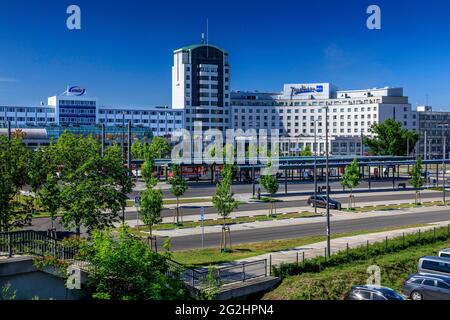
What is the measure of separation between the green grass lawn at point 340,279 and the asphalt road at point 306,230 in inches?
355

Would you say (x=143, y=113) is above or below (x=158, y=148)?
above

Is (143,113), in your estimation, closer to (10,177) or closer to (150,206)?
(150,206)

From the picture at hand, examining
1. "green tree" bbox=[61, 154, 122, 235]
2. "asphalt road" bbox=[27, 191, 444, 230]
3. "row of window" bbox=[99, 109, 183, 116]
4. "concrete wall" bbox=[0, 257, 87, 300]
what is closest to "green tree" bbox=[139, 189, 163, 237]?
"green tree" bbox=[61, 154, 122, 235]

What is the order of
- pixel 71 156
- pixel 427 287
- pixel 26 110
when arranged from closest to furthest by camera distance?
pixel 427 287
pixel 71 156
pixel 26 110

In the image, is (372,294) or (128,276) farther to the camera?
(372,294)

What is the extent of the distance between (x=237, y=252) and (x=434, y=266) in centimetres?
1060

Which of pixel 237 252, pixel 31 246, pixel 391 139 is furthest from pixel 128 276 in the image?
pixel 391 139

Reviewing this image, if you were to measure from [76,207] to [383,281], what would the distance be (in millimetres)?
14234

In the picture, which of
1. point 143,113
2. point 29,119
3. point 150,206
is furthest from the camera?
point 143,113

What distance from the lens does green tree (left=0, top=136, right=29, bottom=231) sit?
75.5ft

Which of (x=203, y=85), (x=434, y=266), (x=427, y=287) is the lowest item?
(x=427, y=287)

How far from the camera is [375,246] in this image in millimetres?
31812

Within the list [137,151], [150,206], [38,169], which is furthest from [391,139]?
[38,169]

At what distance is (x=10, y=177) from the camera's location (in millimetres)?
23469
